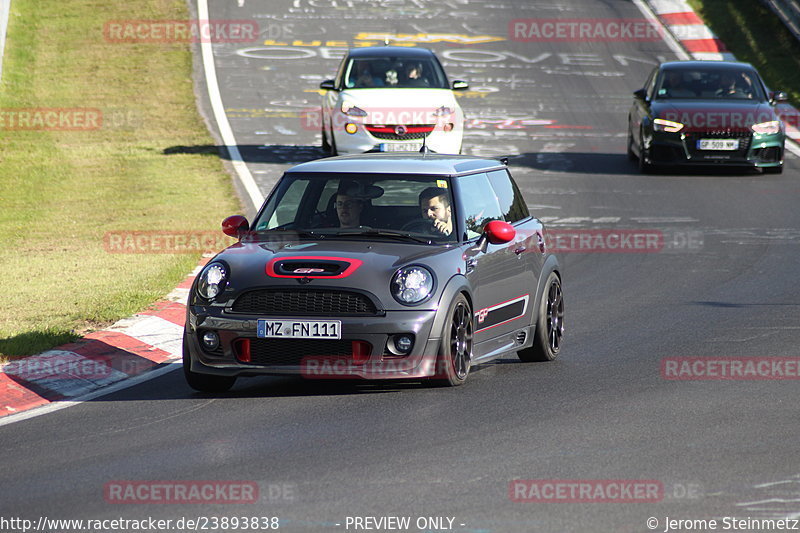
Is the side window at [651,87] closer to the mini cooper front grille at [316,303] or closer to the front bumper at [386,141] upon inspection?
the front bumper at [386,141]

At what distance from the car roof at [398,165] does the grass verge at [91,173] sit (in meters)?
2.46

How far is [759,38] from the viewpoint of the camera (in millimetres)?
36750

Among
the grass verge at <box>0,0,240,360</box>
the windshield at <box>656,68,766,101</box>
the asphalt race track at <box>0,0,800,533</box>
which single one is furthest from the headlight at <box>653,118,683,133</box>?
the grass verge at <box>0,0,240,360</box>

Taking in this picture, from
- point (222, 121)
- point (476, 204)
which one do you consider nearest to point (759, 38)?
point (222, 121)

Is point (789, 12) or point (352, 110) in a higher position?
point (352, 110)

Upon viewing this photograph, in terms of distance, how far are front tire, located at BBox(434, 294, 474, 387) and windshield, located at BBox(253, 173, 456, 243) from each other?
561 mm

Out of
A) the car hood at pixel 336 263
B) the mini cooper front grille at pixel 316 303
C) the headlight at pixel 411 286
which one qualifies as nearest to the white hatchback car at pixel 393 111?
the car hood at pixel 336 263

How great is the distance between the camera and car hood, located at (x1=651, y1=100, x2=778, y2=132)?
2211 centimetres

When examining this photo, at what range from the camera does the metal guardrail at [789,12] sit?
35719 mm

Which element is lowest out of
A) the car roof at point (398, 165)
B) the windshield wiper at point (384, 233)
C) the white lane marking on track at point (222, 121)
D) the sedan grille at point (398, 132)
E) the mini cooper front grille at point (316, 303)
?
the white lane marking on track at point (222, 121)

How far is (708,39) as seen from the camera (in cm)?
3675

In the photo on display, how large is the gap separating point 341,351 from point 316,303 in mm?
338

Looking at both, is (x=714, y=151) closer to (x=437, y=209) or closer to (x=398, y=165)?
(x=398, y=165)

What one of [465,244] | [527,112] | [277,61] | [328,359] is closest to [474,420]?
[328,359]
